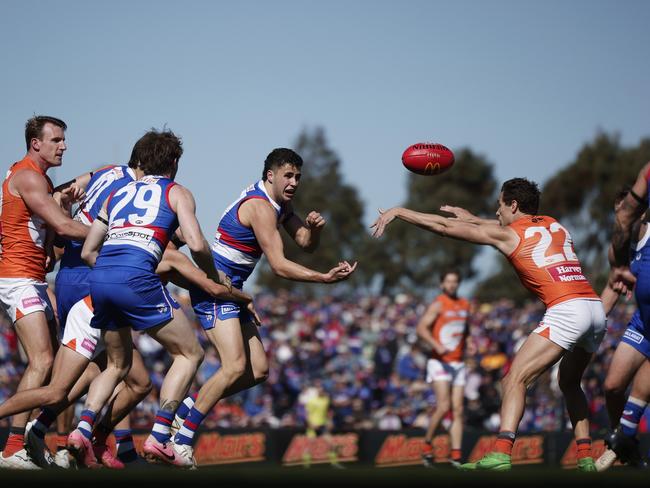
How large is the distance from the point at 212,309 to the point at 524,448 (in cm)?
1010

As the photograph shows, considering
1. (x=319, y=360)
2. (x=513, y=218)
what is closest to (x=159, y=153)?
(x=513, y=218)

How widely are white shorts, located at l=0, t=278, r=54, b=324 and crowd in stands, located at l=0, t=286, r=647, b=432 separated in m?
8.41

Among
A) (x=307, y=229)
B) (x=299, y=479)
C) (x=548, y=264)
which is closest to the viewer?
(x=299, y=479)

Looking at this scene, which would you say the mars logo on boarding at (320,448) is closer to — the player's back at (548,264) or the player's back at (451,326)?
the player's back at (451,326)

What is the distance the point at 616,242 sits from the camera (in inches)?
318

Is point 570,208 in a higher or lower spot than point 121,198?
lower

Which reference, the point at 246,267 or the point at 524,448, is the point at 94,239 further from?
the point at 524,448

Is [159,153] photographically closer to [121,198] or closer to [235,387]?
[121,198]

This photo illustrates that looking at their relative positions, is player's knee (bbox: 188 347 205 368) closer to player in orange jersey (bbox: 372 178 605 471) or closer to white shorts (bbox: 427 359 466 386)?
player in orange jersey (bbox: 372 178 605 471)

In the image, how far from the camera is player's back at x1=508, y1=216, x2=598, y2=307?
791cm

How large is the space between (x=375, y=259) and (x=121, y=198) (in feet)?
247

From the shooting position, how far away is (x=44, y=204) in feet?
25.7

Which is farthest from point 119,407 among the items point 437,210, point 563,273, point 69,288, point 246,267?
point 437,210

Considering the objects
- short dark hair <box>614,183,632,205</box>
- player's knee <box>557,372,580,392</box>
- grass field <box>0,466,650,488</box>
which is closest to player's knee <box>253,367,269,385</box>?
player's knee <box>557,372,580,392</box>
